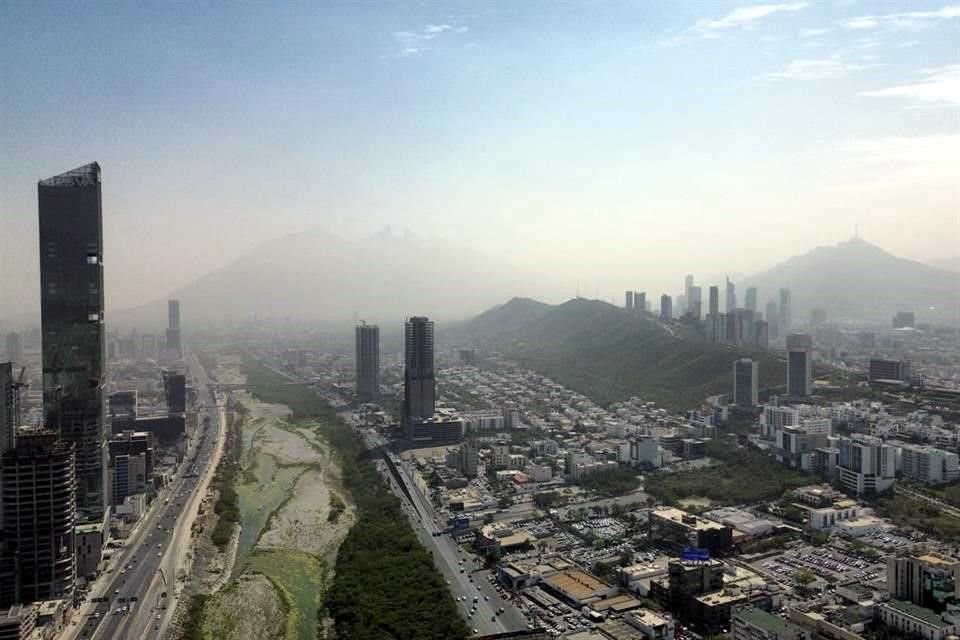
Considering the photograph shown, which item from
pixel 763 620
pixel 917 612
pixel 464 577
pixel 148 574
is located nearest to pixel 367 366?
pixel 148 574

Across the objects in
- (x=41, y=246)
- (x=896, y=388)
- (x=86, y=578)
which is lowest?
(x=86, y=578)

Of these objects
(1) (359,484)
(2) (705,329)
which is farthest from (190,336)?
(1) (359,484)

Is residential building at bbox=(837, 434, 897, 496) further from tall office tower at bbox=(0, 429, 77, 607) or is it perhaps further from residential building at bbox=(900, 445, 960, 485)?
tall office tower at bbox=(0, 429, 77, 607)

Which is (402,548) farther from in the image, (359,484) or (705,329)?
(705,329)

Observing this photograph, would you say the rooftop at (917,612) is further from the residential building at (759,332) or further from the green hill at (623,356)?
the residential building at (759,332)

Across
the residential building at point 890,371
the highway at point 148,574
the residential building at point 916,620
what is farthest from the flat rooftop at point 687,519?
the residential building at point 890,371

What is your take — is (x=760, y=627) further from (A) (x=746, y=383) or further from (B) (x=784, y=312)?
(B) (x=784, y=312)
